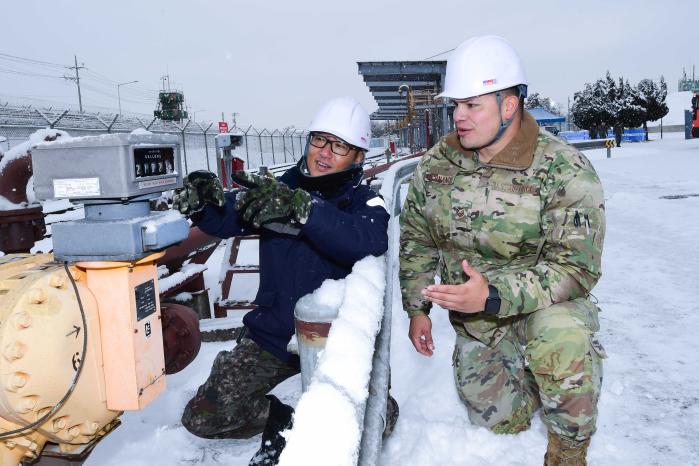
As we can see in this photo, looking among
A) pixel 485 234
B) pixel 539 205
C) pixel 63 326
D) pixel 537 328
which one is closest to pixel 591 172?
pixel 539 205

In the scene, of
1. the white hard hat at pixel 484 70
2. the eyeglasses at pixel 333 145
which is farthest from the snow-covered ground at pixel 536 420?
the white hard hat at pixel 484 70

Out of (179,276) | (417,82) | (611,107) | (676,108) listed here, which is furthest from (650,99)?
(676,108)

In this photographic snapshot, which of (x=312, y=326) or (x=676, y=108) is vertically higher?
(x=676, y=108)

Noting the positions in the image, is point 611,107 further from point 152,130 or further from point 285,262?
point 285,262

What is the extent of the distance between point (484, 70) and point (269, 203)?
140cm

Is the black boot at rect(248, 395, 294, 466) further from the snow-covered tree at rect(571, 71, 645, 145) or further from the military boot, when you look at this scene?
the snow-covered tree at rect(571, 71, 645, 145)

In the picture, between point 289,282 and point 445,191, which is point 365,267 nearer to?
point 289,282

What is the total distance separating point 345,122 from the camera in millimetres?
3090

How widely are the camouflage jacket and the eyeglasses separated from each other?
0.44m

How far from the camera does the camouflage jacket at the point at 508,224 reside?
2547mm

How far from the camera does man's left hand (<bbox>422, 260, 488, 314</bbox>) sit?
2.35 meters

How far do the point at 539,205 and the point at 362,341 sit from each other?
1697 mm

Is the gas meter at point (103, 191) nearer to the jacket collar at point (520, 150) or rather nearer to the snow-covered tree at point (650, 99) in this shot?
the jacket collar at point (520, 150)

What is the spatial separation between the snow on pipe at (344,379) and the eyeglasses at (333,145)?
1.36 m
